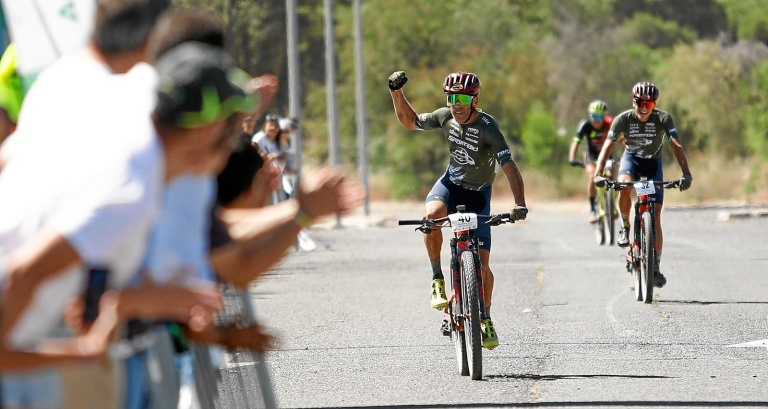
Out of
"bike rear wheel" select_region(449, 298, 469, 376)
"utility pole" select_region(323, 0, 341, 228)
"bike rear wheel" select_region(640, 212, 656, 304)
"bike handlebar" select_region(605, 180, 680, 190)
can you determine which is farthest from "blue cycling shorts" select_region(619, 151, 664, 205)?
"utility pole" select_region(323, 0, 341, 228)

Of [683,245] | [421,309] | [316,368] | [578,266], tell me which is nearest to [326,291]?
[421,309]

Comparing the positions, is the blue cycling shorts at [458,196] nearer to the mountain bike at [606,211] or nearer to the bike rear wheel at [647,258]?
the bike rear wheel at [647,258]

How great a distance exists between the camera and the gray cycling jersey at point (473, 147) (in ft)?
33.9

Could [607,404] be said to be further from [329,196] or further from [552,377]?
[329,196]

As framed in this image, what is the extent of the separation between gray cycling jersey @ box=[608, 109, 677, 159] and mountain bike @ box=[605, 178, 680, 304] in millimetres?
479

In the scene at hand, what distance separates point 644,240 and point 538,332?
2519mm

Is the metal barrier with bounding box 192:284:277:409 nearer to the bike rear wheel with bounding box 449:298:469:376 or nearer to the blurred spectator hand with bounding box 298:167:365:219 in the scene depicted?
the blurred spectator hand with bounding box 298:167:365:219

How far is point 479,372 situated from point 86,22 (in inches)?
126

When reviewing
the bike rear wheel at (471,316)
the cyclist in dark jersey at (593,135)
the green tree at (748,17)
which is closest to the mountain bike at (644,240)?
the bike rear wheel at (471,316)

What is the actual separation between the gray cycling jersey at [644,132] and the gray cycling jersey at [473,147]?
4467 mm

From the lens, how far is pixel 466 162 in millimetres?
10422

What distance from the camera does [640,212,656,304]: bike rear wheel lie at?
13.6 metres

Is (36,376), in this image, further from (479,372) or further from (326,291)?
(326,291)

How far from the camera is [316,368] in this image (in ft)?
32.7
